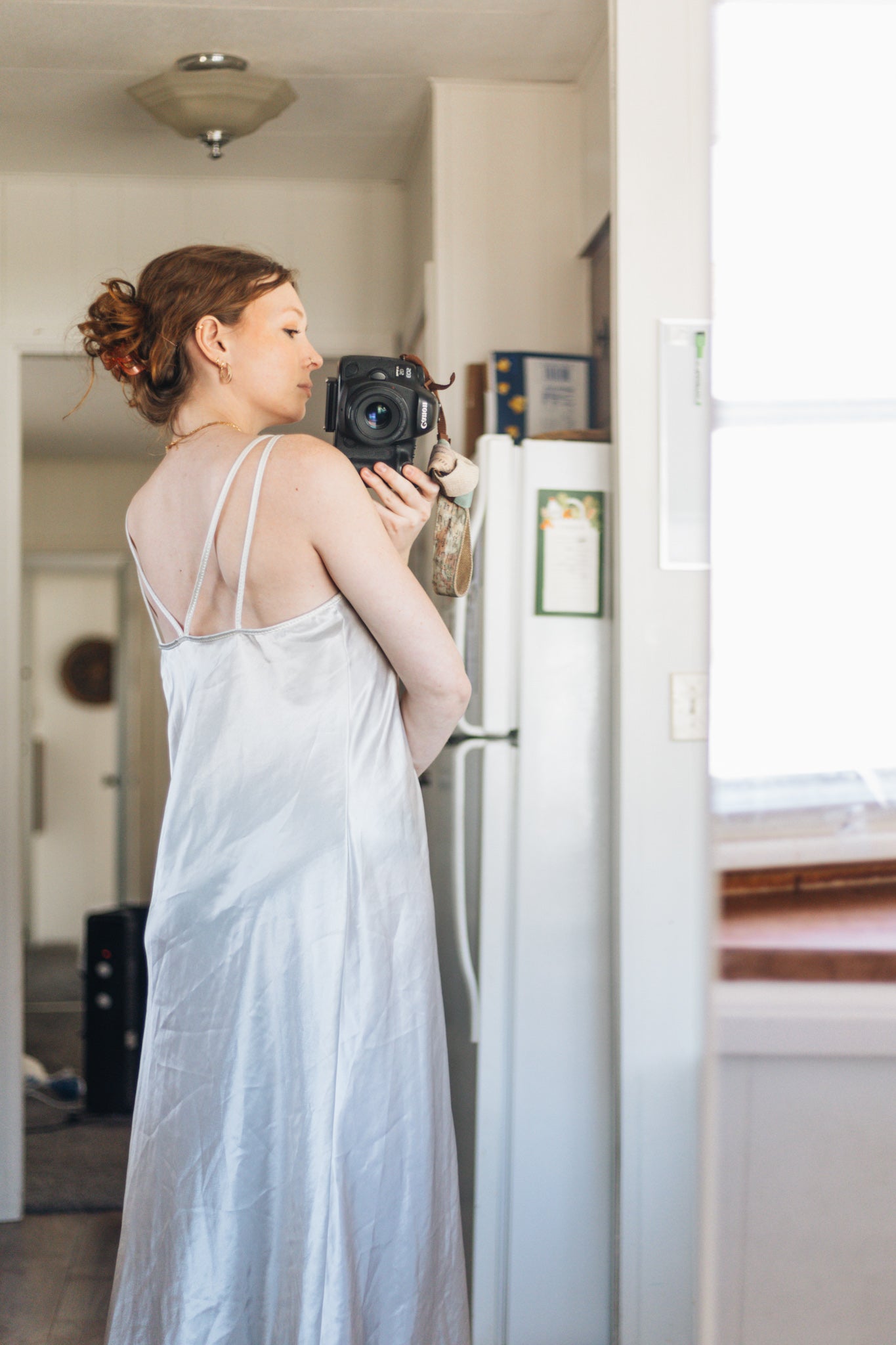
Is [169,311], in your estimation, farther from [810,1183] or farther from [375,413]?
[810,1183]

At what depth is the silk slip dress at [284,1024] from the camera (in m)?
1.15

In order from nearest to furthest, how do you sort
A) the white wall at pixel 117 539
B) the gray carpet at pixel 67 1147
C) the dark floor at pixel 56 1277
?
the dark floor at pixel 56 1277 < the gray carpet at pixel 67 1147 < the white wall at pixel 117 539

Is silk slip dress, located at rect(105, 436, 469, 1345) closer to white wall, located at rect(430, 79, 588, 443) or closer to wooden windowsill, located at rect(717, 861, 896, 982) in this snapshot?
wooden windowsill, located at rect(717, 861, 896, 982)

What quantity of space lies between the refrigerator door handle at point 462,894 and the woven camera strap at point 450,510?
531 millimetres

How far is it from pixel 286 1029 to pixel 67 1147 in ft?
8.04

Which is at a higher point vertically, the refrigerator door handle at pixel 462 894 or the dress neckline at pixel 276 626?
the dress neckline at pixel 276 626

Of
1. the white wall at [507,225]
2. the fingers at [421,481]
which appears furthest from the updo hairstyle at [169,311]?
the white wall at [507,225]

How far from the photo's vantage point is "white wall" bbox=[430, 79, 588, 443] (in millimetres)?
2576

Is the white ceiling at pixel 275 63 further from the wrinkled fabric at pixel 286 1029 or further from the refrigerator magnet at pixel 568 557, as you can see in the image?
the wrinkled fabric at pixel 286 1029

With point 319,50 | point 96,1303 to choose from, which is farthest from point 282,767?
point 319,50

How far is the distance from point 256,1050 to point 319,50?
6.72 feet

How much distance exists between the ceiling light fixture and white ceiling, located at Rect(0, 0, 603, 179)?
0.09 ft

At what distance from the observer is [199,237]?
3.02 metres

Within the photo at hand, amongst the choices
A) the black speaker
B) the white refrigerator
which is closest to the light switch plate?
the white refrigerator
